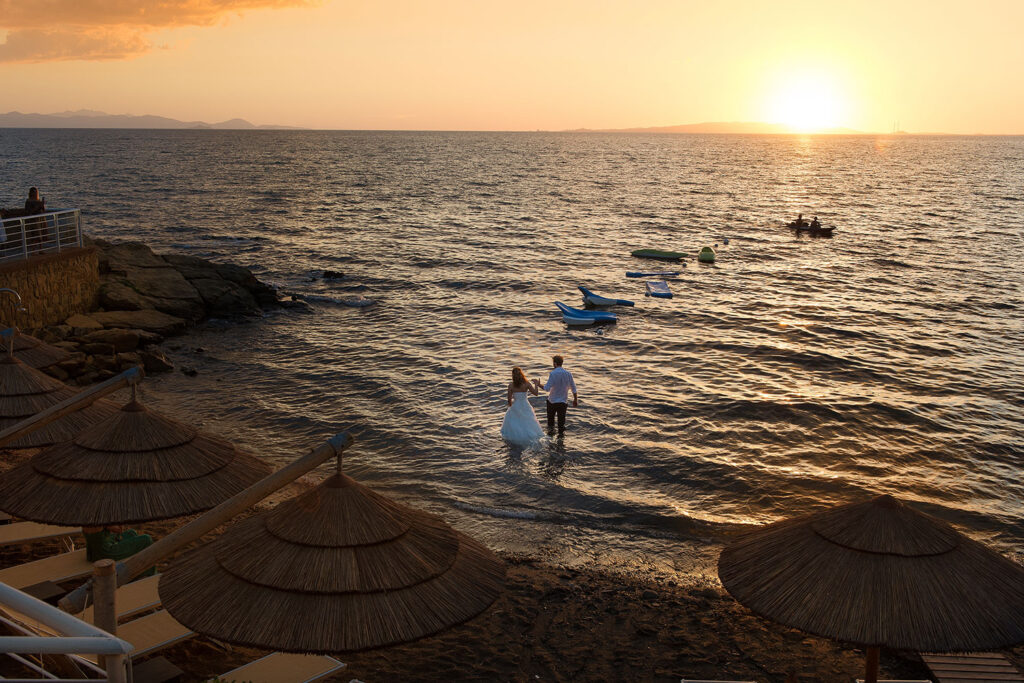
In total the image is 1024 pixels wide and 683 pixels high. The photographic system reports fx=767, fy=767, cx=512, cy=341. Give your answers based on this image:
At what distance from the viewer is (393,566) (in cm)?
532

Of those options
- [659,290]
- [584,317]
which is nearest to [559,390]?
[584,317]

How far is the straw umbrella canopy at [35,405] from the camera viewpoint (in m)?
8.99

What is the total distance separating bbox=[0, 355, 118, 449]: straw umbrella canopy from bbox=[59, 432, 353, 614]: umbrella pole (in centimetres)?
396

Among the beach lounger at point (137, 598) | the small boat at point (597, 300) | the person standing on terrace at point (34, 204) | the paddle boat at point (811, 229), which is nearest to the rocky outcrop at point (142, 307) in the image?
the person standing on terrace at point (34, 204)

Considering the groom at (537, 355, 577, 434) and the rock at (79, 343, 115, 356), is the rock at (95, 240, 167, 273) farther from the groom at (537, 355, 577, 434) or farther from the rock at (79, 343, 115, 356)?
the groom at (537, 355, 577, 434)

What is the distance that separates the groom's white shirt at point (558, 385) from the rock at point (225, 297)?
16.9 meters

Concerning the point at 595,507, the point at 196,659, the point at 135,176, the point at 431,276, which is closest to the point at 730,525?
the point at 595,507

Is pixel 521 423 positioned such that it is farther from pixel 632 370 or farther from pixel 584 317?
pixel 584 317

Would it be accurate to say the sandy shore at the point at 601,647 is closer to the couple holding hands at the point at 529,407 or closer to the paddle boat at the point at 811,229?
the couple holding hands at the point at 529,407

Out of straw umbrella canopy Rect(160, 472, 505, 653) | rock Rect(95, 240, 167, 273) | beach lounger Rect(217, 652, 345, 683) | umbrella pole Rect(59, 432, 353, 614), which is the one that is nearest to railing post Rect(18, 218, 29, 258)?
rock Rect(95, 240, 167, 273)

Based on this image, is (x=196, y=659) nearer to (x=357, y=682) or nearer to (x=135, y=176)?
(x=357, y=682)

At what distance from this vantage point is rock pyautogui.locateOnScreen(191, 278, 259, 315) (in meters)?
28.4

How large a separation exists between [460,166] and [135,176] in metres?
54.0

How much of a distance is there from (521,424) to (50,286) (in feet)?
47.5
